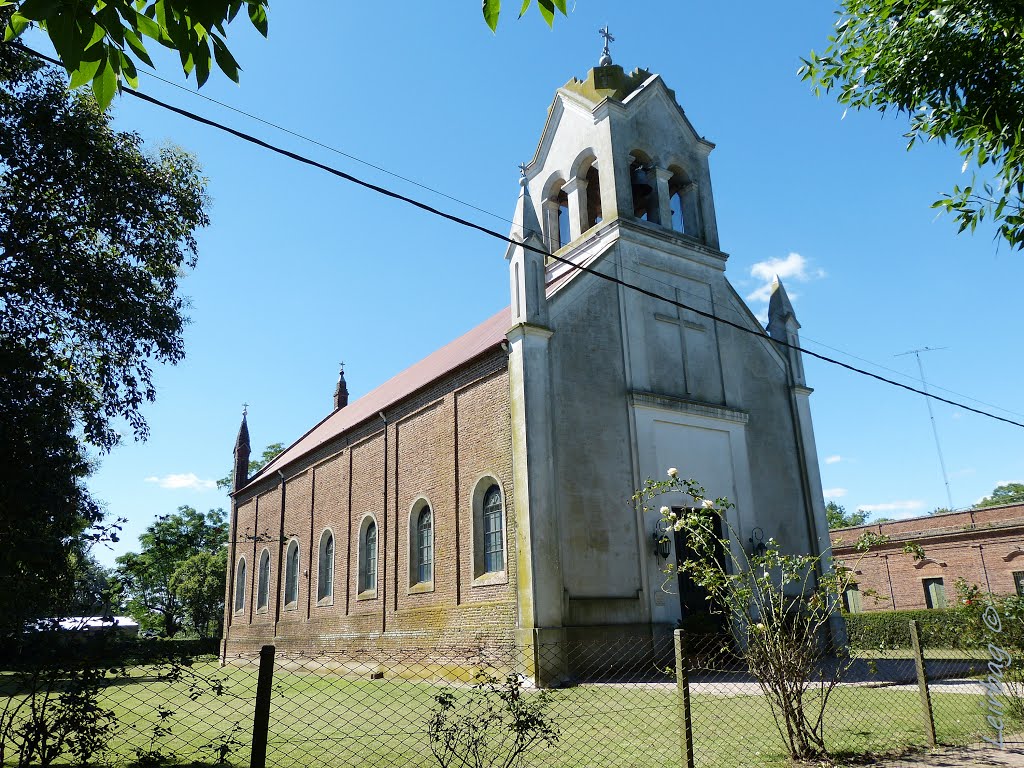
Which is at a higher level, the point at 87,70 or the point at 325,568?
the point at 87,70

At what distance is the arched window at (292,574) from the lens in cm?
2844

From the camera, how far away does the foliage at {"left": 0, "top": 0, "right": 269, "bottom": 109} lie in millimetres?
3160

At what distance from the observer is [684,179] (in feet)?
68.5

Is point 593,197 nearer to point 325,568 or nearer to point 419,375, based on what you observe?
point 419,375

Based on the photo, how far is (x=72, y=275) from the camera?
11.1 meters

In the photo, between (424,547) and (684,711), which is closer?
(684,711)

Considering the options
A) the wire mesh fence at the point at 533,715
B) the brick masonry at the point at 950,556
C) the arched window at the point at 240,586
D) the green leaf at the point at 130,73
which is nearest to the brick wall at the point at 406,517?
the wire mesh fence at the point at 533,715

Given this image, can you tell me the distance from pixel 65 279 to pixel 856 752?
11.8m

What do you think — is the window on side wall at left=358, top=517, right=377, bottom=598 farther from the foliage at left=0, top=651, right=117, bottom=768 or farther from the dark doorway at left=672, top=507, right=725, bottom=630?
the foliage at left=0, top=651, right=117, bottom=768

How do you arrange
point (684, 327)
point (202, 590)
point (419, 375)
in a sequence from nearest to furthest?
point (684, 327), point (419, 375), point (202, 590)

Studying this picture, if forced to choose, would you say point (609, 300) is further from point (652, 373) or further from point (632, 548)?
point (632, 548)

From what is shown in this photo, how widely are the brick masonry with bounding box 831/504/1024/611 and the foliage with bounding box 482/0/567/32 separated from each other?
27.4m

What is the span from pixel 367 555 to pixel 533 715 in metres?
18.7

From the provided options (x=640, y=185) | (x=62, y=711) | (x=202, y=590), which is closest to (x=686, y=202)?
(x=640, y=185)
